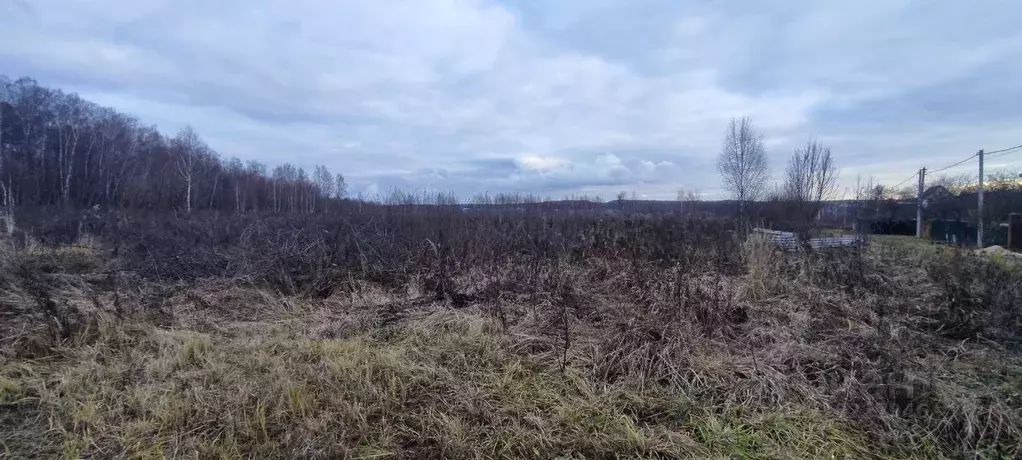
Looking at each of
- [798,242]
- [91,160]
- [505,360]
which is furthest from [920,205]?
[91,160]

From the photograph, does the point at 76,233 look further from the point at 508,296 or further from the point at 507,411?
the point at 507,411

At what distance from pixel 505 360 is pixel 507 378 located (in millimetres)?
331

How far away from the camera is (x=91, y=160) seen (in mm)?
28375

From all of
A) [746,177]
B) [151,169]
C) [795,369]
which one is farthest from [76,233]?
[746,177]

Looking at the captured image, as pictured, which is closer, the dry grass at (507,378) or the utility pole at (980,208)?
the dry grass at (507,378)

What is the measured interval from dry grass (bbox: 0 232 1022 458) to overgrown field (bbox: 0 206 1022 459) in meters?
0.02

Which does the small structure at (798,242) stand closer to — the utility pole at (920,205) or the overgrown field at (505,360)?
the overgrown field at (505,360)

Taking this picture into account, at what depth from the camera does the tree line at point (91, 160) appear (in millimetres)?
24188

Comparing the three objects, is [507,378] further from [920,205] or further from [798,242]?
[920,205]

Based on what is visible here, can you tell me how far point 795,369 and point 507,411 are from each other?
8.01ft

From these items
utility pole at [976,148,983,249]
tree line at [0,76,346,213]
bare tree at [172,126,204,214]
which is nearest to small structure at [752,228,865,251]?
utility pole at [976,148,983,249]

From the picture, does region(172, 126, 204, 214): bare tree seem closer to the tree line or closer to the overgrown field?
the tree line

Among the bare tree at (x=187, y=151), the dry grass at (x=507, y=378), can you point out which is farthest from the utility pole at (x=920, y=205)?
the bare tree at (x=187, y=151)

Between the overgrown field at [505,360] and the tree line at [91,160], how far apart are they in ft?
53.2
